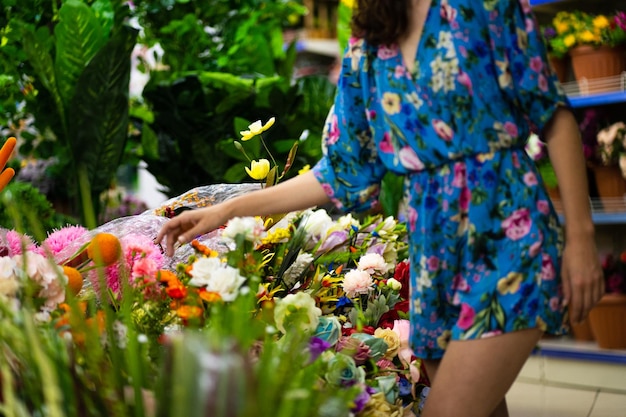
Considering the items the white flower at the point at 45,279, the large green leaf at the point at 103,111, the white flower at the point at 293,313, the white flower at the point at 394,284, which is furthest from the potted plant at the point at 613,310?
the white flower at the point at 45,279

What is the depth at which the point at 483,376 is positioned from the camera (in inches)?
47.7

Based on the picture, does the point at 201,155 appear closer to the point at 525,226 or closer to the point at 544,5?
the point at 544,5

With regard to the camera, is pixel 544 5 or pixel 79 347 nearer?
pixel 79 347

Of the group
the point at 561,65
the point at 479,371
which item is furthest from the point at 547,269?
the point at 561,65

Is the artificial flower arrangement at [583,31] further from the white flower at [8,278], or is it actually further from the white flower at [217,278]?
the white flower at [8,278]

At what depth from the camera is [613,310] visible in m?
3.93

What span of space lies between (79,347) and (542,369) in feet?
10.8

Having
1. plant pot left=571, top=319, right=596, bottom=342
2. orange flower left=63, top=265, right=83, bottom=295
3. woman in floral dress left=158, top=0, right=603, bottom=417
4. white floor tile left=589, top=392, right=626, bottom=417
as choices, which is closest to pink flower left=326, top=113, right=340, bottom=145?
woman in floral dress left=158, top=0, right=603, bottom=417

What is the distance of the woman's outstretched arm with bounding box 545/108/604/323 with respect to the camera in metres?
1.21

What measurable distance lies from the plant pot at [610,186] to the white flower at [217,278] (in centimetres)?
310

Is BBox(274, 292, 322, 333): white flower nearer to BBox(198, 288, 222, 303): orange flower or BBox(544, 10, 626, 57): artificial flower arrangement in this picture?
BBox(198, 288, 222, 303): orange flower

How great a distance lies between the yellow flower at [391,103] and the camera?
1.26 m

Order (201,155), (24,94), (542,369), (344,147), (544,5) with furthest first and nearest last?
(544,5), (542,369), (201,155), (24,94), (344,147)

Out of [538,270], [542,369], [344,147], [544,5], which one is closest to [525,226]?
[538,270]
